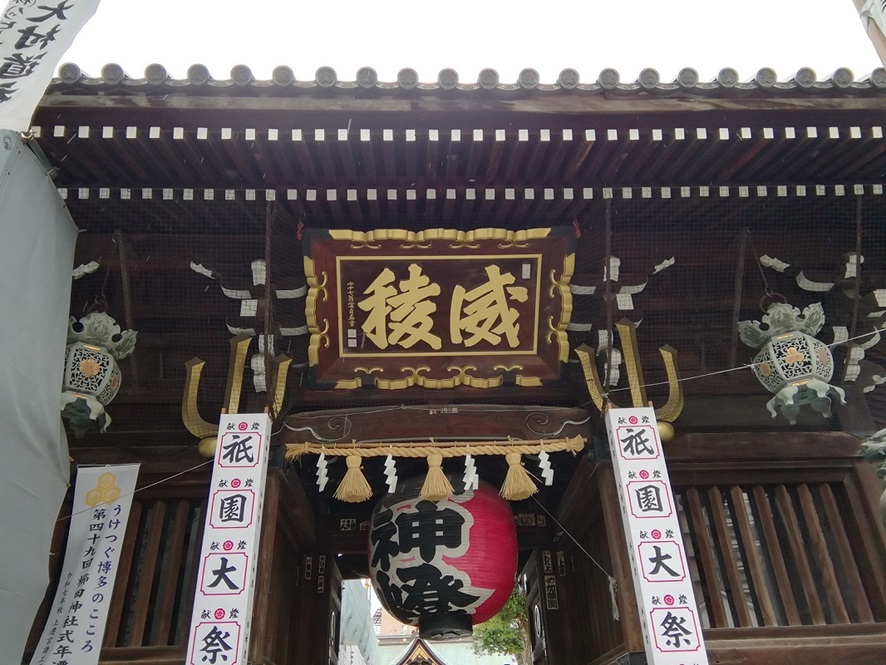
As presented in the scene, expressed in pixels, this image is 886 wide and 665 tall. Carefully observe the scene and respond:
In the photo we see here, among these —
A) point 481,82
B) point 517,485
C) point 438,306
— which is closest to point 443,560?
point 517,485

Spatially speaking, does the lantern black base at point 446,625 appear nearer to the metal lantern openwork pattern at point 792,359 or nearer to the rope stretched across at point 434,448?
the rope stretched across at point 434,448

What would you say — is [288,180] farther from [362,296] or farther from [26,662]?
[26,662]

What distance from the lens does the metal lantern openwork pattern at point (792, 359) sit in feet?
15.9

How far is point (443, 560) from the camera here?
16.9ft

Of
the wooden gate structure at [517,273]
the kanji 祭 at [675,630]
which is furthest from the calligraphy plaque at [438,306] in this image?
the kanji 祭 at [675,630]

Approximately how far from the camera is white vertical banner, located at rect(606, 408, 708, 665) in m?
4.02

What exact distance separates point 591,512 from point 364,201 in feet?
11.0

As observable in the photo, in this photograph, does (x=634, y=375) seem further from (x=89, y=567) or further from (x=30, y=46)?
(x=30, y=46)

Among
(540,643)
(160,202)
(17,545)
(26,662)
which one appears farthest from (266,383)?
(540,643)

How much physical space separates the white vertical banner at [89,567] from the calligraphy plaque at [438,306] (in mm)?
1696

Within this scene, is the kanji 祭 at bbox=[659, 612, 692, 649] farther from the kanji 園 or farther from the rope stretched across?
the rope stretched across

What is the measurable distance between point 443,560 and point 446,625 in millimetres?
561

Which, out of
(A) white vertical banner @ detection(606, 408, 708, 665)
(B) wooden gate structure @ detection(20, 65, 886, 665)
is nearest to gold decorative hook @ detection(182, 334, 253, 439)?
(B) wooden gate structure @ detection(20, 65, 886, 665)

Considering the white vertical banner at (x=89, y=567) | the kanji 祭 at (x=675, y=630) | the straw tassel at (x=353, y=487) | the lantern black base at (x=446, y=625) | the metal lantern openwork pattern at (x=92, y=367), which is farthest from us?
the lantern black base at (x=446, y=625)
